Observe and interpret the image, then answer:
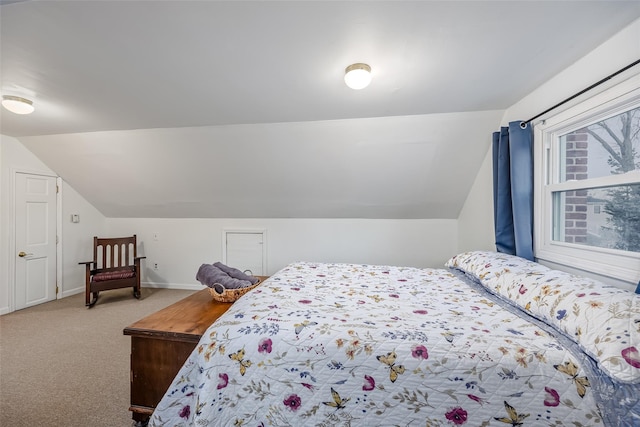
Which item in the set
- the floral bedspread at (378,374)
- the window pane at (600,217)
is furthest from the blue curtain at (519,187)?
the floral bedspread at (378,374)

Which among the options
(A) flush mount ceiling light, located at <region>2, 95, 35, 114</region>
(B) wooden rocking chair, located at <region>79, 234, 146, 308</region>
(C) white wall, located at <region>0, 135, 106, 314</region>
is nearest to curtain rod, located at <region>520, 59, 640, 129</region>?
(A) flush mount ceiling light, located at <region>2, 95, 35, 114</region>

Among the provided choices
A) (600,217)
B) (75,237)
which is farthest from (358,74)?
(75,237)

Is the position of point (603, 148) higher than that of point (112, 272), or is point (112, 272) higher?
point (603, 148)

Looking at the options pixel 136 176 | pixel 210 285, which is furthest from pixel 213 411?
pixel 136 176

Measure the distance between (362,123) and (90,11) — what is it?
203cm

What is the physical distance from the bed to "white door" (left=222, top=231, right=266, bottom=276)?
261 cm

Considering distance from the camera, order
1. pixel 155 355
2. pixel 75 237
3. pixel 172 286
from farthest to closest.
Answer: pixel 172 286 → pixel 75 237 → pixel 155 355

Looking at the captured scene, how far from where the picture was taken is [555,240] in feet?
6.33

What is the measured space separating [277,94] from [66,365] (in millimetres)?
2758

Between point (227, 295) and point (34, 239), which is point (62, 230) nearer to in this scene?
point (34, 239)

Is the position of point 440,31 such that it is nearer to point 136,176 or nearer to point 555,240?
point 555,240

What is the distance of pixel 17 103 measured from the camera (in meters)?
2.14

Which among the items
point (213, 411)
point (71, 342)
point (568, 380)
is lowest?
point (71, 342)

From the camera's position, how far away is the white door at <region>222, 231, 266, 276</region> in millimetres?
3969
